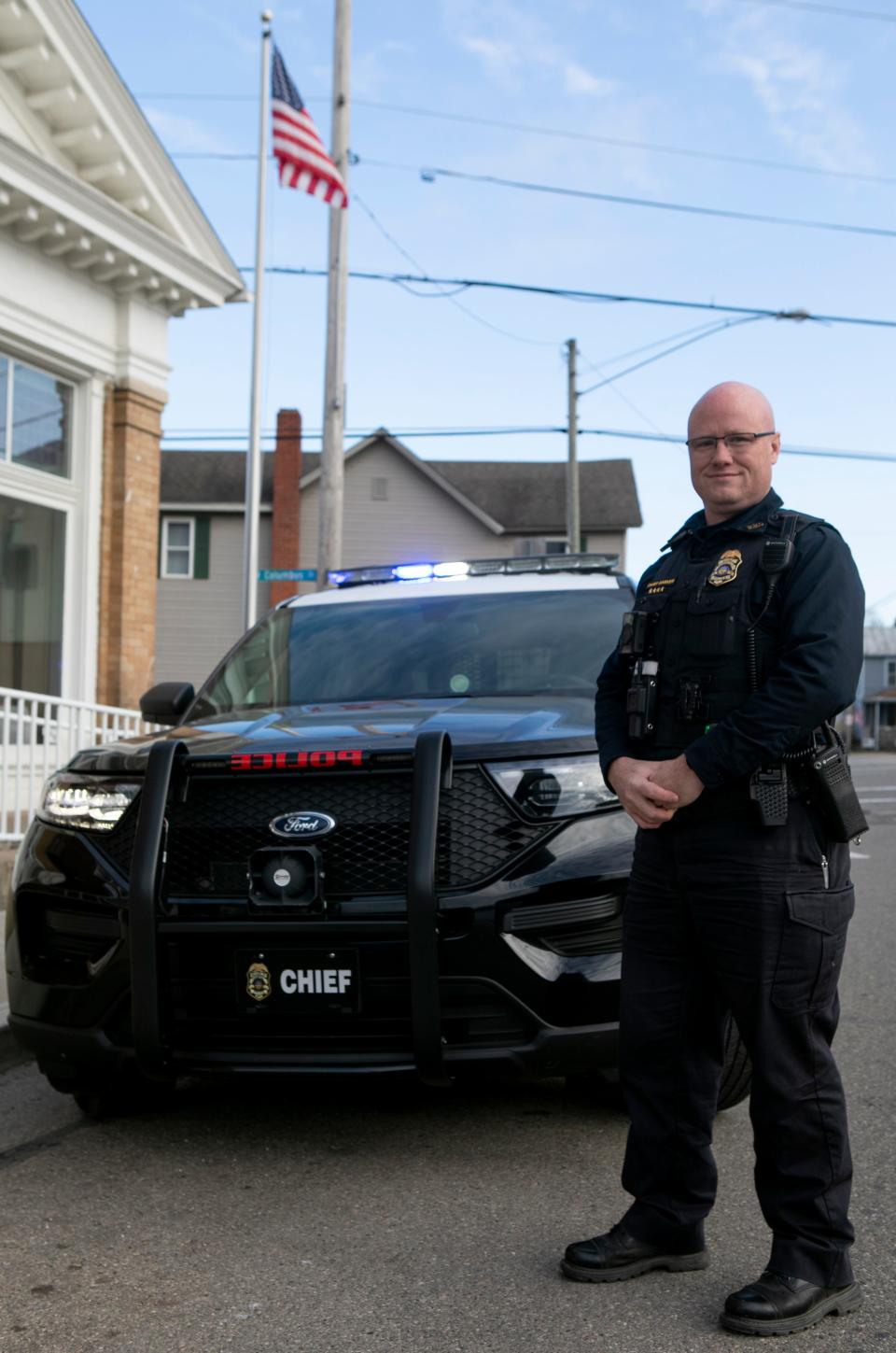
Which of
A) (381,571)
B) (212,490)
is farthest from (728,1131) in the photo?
(212,490)

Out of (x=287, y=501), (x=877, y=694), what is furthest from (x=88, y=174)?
(x=877, y=694)

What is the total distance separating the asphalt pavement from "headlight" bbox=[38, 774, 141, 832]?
98 cm

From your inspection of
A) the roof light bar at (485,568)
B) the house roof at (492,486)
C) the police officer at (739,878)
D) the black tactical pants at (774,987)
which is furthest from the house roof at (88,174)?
the house roof at (492,486)

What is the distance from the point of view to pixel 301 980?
3.65 metres

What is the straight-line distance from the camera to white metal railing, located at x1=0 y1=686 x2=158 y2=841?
29.0ft

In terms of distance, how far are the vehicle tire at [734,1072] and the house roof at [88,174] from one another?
8880 millimetres

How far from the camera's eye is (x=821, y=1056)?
2977mm

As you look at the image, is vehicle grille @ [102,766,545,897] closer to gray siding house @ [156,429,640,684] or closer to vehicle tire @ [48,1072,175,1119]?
vehicle tire @ [48,1072,175,1119]

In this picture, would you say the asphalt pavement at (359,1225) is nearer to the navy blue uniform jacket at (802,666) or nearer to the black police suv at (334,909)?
the black police suv at (334,909)

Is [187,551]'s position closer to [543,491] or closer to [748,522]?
[543,491]

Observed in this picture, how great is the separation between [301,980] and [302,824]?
401 millimetres

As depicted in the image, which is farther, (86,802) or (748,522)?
(86,802)

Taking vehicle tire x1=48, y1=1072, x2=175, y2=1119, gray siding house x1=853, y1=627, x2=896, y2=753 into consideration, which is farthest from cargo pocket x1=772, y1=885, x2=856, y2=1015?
gray siding house x1=853, y1=627, x2=896, y2=753

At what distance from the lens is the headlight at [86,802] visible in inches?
155
